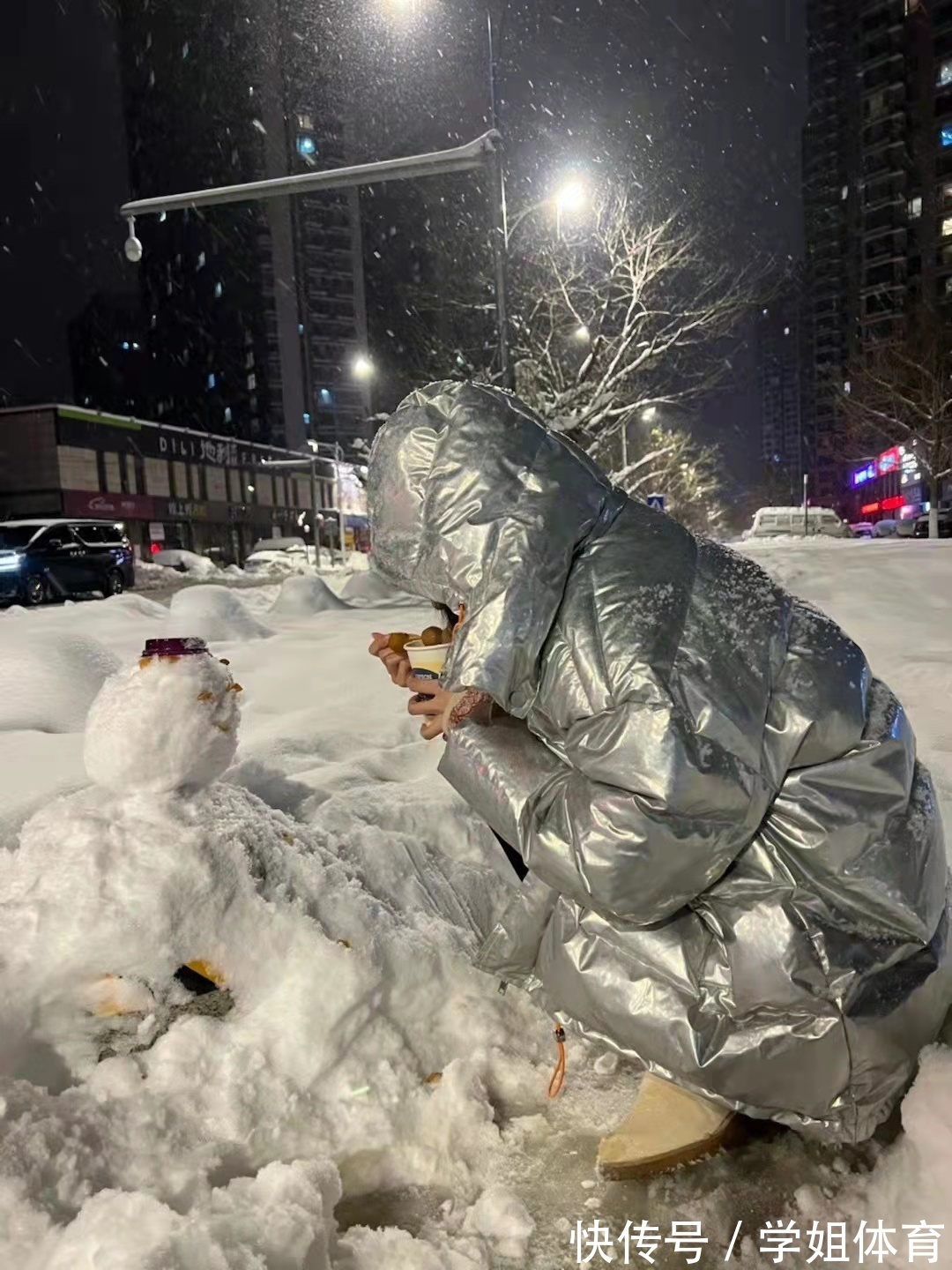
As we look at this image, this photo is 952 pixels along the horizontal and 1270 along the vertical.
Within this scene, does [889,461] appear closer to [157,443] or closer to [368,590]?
[157,443]

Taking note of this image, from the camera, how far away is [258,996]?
6.93 feet

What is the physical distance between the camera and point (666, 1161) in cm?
190

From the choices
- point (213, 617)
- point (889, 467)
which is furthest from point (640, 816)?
point (889, 467)

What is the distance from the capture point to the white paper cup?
2.22 meters

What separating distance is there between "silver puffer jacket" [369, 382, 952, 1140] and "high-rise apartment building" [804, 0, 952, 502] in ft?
154

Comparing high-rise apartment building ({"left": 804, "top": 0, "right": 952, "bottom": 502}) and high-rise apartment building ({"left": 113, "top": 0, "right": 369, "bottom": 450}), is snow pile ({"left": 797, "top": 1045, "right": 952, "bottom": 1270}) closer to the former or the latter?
high-rise apartment building ({"left": 804, "top": 0, "right": 952, "bottom": 502})

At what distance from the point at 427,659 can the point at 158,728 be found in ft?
2.43

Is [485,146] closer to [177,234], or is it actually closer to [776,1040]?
[776,1040]

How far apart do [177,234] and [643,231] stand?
7669 cm

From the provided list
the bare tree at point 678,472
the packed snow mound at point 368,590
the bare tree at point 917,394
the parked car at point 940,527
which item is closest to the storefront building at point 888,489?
the parked car at point 940,527

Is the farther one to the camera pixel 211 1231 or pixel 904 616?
pixel 904 616

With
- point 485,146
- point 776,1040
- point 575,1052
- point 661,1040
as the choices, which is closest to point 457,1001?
point 575,1052

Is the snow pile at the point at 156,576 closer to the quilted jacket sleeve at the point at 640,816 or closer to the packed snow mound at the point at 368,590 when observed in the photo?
the packed snow mound at the point at 368,590

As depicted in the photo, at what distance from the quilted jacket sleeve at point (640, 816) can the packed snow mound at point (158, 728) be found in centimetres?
102
